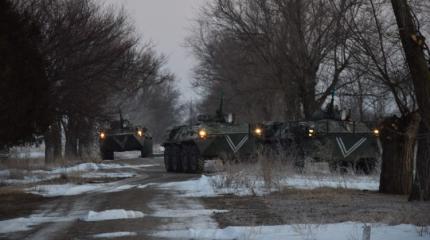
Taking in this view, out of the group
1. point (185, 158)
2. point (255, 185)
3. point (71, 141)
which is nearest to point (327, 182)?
point (255, 185)

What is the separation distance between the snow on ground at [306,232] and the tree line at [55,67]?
21.7 ft

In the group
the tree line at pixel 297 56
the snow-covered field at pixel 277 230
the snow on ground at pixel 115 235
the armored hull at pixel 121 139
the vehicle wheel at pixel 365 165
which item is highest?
the tree line at pixel 297 56

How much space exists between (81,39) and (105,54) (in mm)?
1149

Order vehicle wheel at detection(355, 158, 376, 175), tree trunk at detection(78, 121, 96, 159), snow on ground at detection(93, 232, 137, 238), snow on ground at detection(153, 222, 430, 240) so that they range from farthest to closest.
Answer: tree trunk at detection(78, 121, 96, 159) → vehicle wheel at detection(355, 158, 376, 175) → snow on ground at detection(93, 232, 137, 238) → snow on ground at detection(153, 222, 430, 240)

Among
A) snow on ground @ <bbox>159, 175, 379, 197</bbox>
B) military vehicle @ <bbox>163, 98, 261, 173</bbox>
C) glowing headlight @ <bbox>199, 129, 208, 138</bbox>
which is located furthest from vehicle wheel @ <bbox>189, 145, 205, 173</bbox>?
snow on ground @ <bbox>159, 175, 379, 197</bbox>

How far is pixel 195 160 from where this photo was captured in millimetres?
23844

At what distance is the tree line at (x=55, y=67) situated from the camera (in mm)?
15531

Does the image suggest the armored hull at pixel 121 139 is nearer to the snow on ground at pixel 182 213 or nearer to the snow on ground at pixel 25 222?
the snow on ground at pixel 182 213

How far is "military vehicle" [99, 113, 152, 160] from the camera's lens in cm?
3759

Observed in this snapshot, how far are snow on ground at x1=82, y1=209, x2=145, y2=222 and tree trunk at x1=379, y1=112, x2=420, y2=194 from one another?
5307mm

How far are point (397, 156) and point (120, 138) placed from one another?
24.4 m

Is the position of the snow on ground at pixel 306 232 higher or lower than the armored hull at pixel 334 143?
lower

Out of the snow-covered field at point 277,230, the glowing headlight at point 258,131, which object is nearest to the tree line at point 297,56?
the glowing headlight at point 258,131

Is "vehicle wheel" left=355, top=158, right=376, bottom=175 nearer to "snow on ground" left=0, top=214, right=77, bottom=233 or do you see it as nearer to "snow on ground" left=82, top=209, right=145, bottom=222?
"snow on ground" left=82, top=209, right=145, bottom=222
